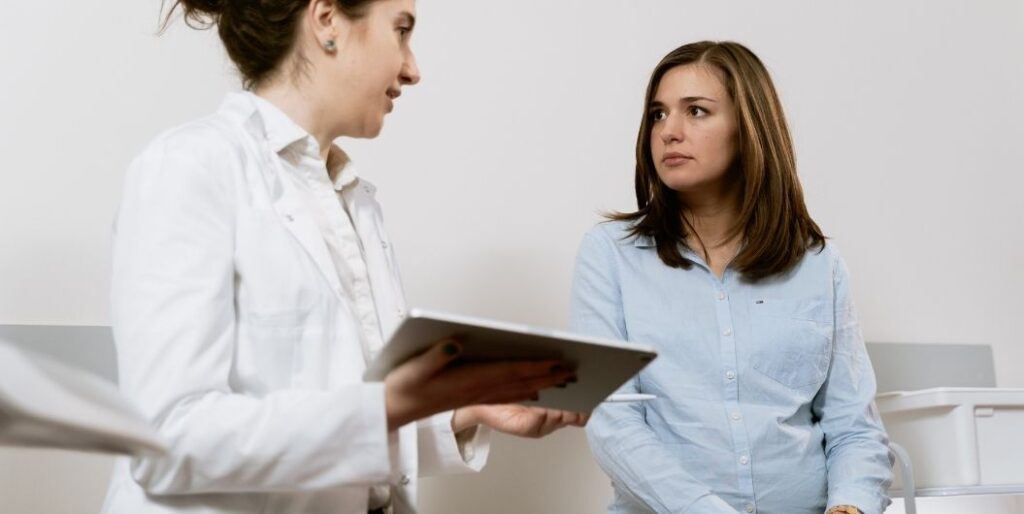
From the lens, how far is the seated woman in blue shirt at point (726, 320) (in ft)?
5.64

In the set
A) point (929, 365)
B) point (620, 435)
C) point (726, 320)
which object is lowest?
point (929, 365)

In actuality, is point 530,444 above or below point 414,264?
below

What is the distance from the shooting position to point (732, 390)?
1.76 m

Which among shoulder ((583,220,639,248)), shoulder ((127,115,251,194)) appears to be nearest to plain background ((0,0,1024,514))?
shoulder ((583,220,639,248))

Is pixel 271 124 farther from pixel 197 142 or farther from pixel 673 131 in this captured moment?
pixel 673 131

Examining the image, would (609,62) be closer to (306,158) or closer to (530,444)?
(530,444)

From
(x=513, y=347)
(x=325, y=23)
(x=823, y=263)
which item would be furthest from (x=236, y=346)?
(x=823, y=263)

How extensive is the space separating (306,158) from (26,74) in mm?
769

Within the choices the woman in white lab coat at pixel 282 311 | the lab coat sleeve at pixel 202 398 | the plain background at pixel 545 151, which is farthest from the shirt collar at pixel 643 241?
the lab coat sleeve at pixel 202 398

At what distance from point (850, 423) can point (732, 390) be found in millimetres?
214

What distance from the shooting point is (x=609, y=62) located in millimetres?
2389

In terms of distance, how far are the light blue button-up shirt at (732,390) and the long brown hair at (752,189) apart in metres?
0.03

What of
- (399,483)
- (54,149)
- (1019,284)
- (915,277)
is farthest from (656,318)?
(1019,284)

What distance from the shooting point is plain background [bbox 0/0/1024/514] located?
5.76 ft
